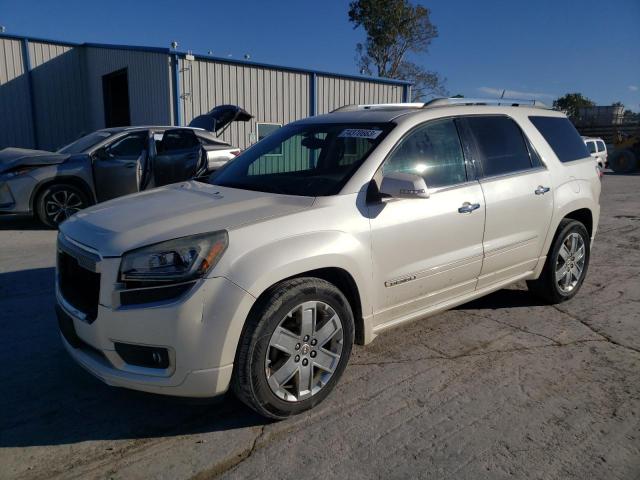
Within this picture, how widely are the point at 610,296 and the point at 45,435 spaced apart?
5011 millimetres

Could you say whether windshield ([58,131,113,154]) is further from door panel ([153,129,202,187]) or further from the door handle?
the door handle

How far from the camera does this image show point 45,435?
274 centimetres

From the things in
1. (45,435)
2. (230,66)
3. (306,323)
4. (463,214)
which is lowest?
(45,435)

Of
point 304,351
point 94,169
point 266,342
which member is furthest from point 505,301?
point 94,169

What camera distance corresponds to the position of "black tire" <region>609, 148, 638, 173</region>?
25.3 metres

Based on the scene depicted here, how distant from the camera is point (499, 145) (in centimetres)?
412

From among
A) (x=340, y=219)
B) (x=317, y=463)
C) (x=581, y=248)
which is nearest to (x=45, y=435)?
(x=317, y=463)

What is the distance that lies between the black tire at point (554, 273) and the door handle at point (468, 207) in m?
1.31

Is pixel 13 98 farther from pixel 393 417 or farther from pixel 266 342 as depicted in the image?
pixel 393 417

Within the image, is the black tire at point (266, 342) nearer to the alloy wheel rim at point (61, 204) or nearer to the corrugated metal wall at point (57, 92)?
the alloy wheel rim at point (61, 204)

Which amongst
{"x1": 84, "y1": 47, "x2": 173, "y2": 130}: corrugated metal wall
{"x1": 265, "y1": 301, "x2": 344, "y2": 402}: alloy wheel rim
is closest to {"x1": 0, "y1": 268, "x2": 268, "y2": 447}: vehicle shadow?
{"x1": 265, "y1": 301, "x2": 344, "y2": 402}: alloy wheel rim

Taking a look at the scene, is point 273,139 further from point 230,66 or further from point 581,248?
point 230,66

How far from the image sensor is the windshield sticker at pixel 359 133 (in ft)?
11.4

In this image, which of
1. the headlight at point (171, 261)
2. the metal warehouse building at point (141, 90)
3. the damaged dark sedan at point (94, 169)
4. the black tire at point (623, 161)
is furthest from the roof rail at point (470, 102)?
the black tire at point (623, 161)
